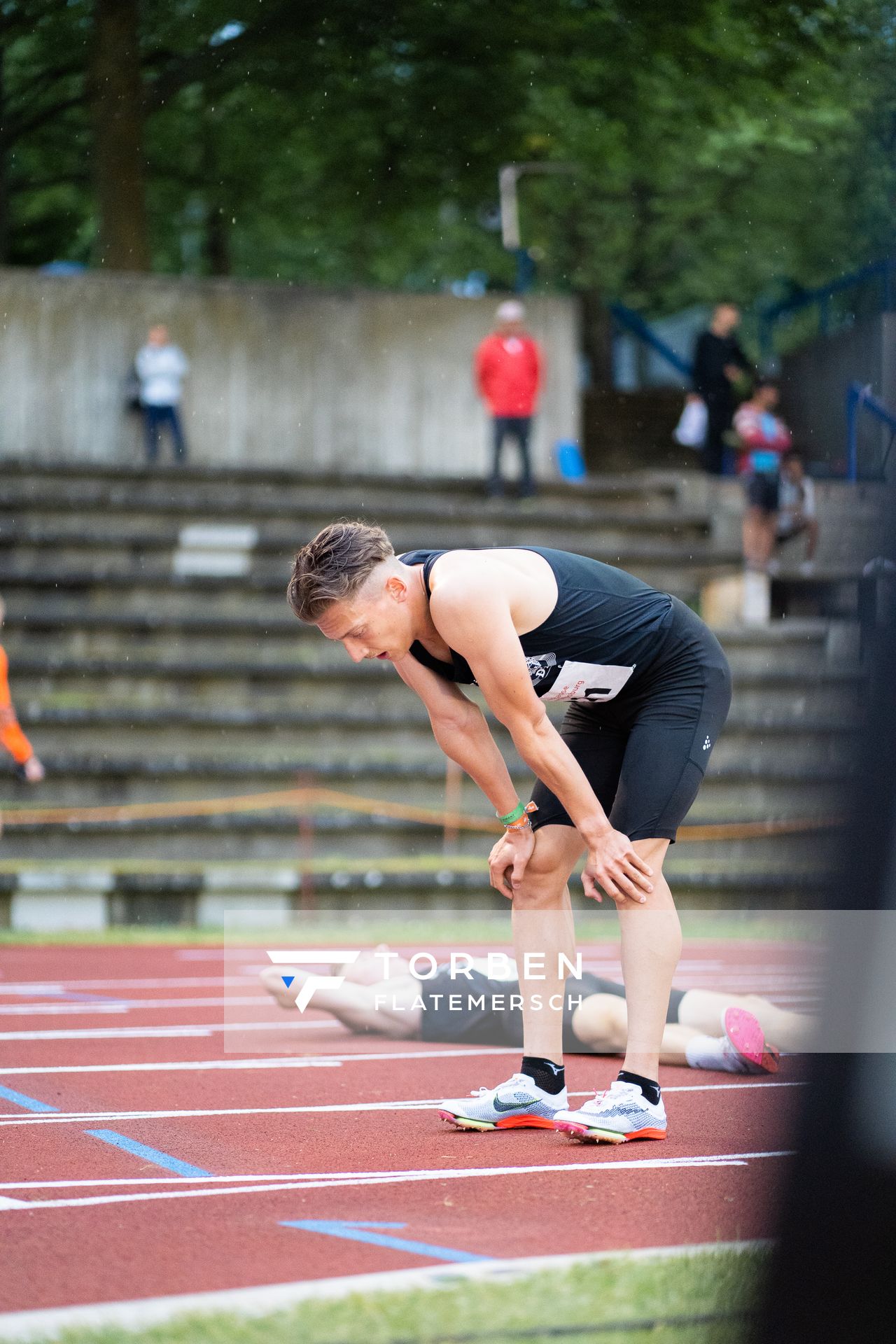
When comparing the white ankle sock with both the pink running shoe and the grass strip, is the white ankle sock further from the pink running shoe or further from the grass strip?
the grass strip

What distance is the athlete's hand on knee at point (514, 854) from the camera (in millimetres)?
4043

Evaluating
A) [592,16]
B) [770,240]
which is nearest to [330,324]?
[592,16]

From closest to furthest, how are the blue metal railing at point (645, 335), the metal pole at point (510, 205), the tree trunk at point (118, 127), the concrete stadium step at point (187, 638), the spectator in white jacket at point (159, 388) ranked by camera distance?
1. the concrete stadium step at point (187, 638)
2. the spectator in white jacket at point (159, 388)
3. the tree trunk at point (118, 127)
4. the blue metal railing at point (645, 335)
5. the metal pole at point (510, 205)

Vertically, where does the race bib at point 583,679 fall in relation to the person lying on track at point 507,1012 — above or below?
above

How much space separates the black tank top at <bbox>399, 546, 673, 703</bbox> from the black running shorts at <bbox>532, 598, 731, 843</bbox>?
64mm

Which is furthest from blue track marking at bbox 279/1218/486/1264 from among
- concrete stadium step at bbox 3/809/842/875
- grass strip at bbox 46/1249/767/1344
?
concrete stadium step at bbox 3/809/842/875

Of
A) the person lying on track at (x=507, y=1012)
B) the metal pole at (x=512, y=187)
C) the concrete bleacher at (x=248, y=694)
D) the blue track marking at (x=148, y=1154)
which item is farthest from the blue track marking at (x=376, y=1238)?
the metal pole at (x=512, y=187)

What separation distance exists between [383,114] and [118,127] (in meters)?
3.40

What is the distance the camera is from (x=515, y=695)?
363cm

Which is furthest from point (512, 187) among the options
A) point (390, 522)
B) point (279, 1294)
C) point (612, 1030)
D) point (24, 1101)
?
point (279, 1294)

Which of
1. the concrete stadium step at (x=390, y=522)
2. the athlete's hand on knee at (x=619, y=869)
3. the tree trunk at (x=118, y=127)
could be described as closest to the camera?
the athlete's hand on knee at (x=619, y=869)

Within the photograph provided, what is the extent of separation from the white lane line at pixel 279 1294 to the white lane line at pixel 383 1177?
30.5 inches

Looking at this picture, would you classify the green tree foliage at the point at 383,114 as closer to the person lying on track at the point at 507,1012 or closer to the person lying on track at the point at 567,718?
the person lying on track at the point at 507,1012

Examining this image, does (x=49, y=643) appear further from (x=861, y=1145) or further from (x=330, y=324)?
(x=861, y=1145)
